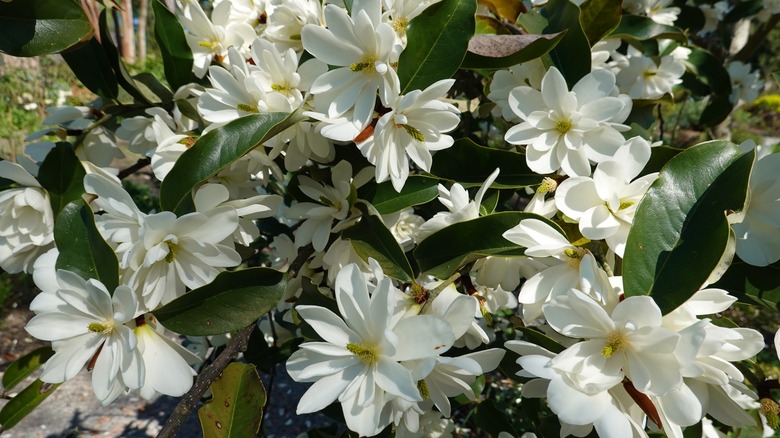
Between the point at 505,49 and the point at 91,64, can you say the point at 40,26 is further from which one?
the point at 505,49

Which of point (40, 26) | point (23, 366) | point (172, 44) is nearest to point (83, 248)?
point (40, 26)

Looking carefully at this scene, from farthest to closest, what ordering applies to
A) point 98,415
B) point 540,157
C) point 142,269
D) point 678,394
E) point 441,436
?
point 98,415 < point 441,436 < point 540,157 < point 142,269 < point 678,394

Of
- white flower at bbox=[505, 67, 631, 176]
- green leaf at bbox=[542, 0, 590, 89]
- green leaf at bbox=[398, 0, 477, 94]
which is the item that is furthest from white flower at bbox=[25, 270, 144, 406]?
green leaf at bbox=[542, 0, 590, 89]

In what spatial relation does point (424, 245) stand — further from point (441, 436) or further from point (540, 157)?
point (441, 436)

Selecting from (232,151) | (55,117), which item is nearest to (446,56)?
(232,151)

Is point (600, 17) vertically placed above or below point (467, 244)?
above

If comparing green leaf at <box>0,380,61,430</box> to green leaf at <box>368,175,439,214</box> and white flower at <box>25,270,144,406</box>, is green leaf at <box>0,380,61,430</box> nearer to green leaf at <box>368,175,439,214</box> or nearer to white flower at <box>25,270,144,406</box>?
white flower at <box>25,270,144,406</box>

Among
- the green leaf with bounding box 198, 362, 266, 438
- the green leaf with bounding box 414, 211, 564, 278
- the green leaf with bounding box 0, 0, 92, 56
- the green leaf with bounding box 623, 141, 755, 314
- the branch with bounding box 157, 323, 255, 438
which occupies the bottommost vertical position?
the green leaf with bounding box 198, 362, 266, 438
